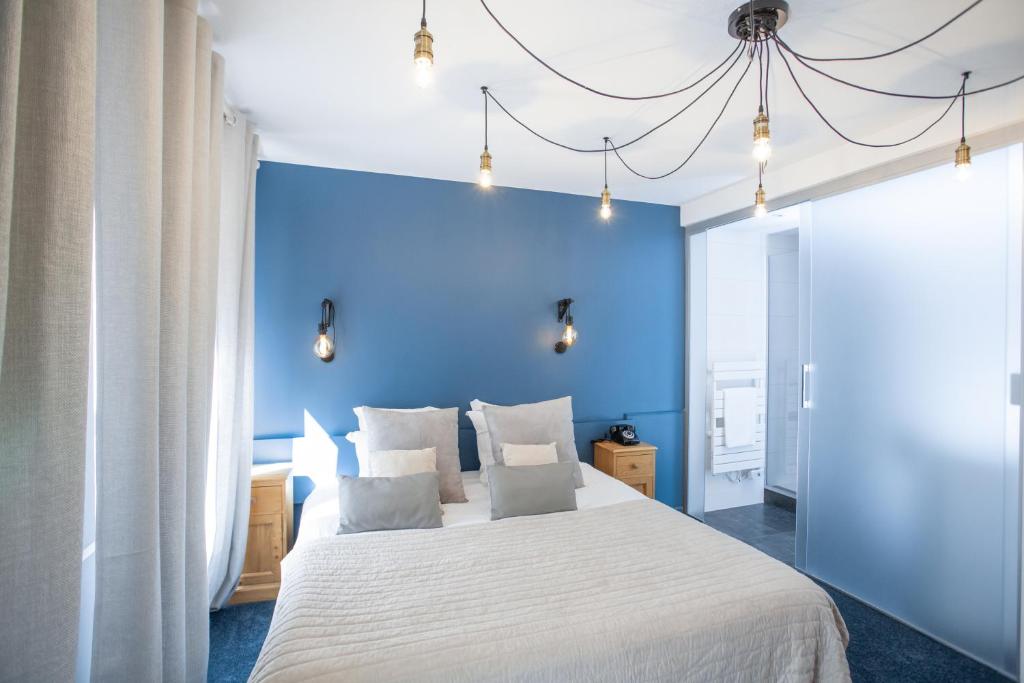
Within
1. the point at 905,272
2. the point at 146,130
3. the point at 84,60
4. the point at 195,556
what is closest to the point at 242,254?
the point at 146,130

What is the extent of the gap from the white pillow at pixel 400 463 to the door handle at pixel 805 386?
2462 mm

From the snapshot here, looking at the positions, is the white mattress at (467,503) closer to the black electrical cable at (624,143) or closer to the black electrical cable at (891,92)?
the black electrical cable at (624,143)

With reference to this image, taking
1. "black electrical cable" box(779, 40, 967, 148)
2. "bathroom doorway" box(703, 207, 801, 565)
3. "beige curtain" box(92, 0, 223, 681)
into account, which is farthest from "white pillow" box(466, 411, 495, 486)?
"black electrical cable" box(779, 40, 967, 148)

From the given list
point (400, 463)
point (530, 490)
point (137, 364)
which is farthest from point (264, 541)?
point (137, 364)

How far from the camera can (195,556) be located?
1.68 metres

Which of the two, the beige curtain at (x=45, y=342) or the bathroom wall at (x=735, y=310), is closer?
the beige curtain at (x=45, y=342)

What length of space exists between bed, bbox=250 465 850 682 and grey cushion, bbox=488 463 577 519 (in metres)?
0.22

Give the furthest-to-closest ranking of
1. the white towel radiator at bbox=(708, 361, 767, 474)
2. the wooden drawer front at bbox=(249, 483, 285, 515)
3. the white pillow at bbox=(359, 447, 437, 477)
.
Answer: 1. the white towel radiator at bbox=(708, 361, 767, 474)
2. the wooden drawer front at bbox=(249, 483, 285, 515)
3. the white pillow at bbox=(359, 447, 437, 477)

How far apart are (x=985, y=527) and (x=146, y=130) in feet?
12.2

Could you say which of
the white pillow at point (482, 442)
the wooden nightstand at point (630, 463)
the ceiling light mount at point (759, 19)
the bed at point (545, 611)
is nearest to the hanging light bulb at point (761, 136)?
the ceiling light mount at point (759, 19)

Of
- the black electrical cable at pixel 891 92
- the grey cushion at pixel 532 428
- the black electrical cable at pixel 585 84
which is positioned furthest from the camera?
the grey cushion at pixel 532 428

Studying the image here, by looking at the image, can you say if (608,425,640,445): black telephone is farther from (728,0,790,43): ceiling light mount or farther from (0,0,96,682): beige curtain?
(0,0,96,682): beige curtain

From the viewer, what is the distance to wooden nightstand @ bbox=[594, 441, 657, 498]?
3564mm

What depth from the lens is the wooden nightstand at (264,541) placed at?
2732mm
